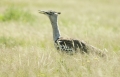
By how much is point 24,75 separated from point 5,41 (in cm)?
348

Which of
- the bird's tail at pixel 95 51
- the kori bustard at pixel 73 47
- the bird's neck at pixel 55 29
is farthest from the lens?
the bird's neck at pixel 55 29

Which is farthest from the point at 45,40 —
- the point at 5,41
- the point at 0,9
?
the point at 0,9

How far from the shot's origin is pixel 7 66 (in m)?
6.31

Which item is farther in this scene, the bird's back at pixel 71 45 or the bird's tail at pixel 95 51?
the bird's back at pixel 71 45

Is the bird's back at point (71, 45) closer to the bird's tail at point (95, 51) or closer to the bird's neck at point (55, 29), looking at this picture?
the bird's tail at point (95, 51)

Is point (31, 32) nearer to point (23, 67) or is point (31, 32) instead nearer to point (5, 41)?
point (5, 41)

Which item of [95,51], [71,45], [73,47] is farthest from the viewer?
[71,45]

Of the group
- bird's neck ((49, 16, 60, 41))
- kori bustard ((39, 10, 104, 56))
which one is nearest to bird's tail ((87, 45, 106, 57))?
kori bustard ((39, 10, 104, 56))

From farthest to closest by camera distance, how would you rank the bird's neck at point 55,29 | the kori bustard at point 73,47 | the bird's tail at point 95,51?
the bird's neck at point 55,29 → the kori bustard at point 73,47 → the bird's tail at point 95,51

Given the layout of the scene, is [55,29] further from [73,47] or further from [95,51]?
[95,51]

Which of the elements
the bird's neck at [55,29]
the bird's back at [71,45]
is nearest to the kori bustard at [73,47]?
the bird's back at [71,45]

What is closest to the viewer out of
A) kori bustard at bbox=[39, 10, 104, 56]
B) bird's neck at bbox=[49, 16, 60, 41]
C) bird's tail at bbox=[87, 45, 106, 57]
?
bird's tail at bbox=[87, 45, 106, 57]

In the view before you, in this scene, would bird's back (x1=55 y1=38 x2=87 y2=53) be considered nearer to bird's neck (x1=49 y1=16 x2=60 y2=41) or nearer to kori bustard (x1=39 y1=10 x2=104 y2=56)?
kori bustard (x1=39 y1=10 x2=104 y2=56)

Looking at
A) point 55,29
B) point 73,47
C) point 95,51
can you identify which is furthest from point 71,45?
point 55,29
